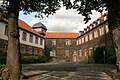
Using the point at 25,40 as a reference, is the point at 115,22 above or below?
below

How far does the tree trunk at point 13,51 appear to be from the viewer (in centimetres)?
849

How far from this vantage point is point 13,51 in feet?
28.7

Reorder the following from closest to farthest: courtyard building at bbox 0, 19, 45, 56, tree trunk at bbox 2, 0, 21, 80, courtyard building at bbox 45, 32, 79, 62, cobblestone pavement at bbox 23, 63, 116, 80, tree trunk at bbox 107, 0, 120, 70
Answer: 1. tree trunk at bbox 2, 0, 21, 80
2. tree trunk at bbox 107, 0, 120, 70
3. cobblestone pavement at bbox 23, 63, 116, 80
4. courtyard building at bbox 0, 19, 45, 56
5. courtyard building at bbox 45, 32, 79, 62

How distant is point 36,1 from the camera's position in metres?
11.5

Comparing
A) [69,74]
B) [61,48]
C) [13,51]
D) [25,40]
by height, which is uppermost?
[25,40]

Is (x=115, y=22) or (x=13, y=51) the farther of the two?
(x=115, y=22)

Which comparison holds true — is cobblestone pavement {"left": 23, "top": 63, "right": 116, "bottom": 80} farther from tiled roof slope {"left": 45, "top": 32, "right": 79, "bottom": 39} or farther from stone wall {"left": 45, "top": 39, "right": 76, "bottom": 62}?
tiled roof slope {"left": 45, "top": 32, "right": 79, "bottom": 39}

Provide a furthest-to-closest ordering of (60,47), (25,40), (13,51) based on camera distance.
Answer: (60,47)
(25,40)
(13,51)

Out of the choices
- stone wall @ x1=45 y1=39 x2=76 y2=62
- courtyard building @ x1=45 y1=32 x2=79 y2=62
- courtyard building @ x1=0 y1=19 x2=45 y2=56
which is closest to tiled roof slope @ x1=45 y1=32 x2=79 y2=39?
courtyard building @ x1=45 y1=32 x2=79 y2=62

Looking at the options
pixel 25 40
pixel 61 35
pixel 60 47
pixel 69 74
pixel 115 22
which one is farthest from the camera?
pixel 61 35

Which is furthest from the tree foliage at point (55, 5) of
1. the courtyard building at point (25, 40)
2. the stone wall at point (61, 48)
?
the stone wall at point (61, 48)

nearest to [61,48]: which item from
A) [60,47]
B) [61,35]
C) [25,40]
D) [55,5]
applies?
[60,47]

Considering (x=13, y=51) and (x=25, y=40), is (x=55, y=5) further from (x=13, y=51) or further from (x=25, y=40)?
(x=25, y=40)

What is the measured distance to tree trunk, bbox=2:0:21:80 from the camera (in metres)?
8.49
